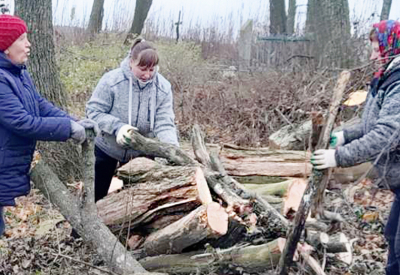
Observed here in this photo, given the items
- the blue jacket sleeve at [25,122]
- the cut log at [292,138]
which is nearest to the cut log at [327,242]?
the blue jacket sleeve at [25,122]

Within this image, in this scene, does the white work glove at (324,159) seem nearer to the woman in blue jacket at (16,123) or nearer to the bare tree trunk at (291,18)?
the woman in blue jacket at (16,123)

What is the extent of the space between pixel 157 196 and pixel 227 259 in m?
0.65

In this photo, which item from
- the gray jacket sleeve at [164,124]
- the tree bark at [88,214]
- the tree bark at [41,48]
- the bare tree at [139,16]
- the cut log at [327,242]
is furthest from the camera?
the bare tree at [139,16]

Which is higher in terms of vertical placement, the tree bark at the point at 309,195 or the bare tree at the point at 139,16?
the bare tree at the point at 139,16

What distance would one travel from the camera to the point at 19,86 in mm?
3430

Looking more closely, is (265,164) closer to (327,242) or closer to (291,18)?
(327,242)

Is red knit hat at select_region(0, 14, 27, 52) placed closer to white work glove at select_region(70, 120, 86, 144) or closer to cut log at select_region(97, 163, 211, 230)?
white work glove at select_region(70, 120, 86, 144)

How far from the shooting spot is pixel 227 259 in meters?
3.59

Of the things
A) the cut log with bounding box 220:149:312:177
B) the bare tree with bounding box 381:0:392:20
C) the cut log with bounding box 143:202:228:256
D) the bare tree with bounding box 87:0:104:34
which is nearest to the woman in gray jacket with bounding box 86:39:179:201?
the cut log with bounding box 143:202:228:256

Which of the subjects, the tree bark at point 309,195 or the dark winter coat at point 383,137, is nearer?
the dark winter coat at point 383,137

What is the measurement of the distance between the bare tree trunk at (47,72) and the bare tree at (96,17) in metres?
10.7

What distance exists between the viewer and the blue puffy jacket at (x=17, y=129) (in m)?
3.30

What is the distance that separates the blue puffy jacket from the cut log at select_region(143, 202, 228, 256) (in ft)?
2.96

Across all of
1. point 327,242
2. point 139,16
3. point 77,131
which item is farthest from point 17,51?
point 139,16
